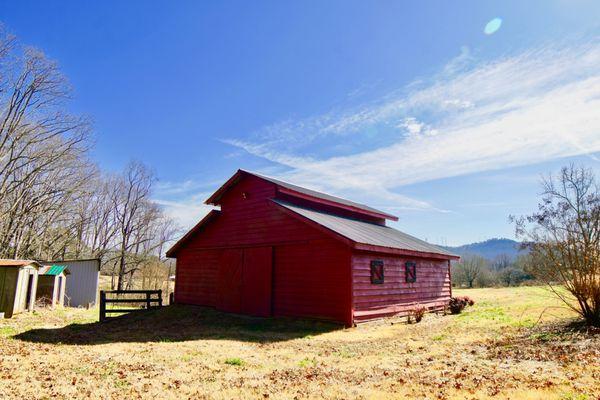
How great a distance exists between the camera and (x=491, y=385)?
6641 millimetres

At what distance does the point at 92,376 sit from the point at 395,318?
11.9 m

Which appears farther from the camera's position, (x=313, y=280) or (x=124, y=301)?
(x=124, y=301)

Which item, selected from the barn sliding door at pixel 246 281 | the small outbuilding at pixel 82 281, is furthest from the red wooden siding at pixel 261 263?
the small outbuilding at pixel 82 281

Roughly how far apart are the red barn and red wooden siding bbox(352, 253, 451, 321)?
1.5 inches

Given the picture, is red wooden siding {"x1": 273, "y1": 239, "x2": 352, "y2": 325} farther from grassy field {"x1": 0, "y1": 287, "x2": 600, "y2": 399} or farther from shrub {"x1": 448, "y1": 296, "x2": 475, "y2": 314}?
shrub {"x1": 448, "y1": 296, "x2": 475, "y2": 314}

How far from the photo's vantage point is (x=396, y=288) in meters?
17.2

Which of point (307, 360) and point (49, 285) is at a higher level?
point (49, 285)

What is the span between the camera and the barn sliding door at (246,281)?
676 inches

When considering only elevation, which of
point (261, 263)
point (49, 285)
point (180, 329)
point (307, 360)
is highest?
point (261, 263)

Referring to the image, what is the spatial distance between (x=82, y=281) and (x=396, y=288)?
20864mm

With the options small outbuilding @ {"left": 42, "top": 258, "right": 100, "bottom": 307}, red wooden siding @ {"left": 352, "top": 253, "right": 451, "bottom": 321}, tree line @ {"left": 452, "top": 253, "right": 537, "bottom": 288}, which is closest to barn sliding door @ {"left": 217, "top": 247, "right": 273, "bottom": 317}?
red wooden siding @ {"left": 352, "top": 253, "right": 451, "bottom": 321}

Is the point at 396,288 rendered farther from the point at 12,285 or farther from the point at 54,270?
the point at 54,270

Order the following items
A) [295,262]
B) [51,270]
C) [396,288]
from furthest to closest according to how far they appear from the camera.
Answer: [51,270] → [396,288] → [295,262]

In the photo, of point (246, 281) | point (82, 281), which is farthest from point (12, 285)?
point (246, 281)
